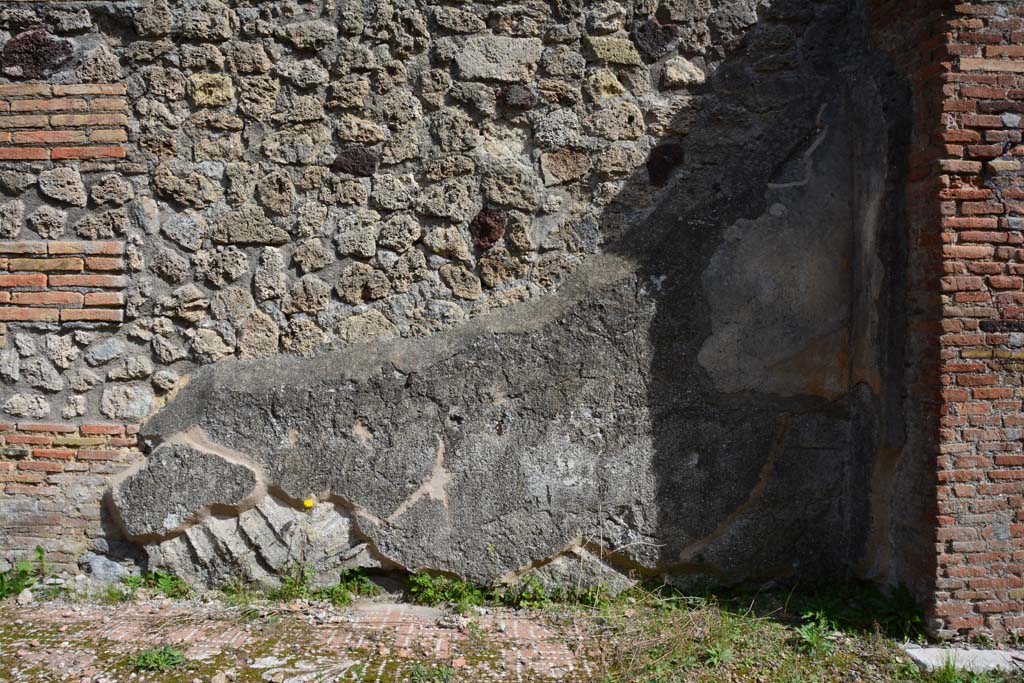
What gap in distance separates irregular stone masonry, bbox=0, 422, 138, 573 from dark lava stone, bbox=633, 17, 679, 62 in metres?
2.99

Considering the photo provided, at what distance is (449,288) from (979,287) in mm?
2237

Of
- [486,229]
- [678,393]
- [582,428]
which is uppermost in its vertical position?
[486,229]

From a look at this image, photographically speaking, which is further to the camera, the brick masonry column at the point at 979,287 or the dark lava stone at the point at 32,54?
the dark lava stone at the point at 32,54

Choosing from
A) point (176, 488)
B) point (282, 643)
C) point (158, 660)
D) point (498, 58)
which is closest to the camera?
point (158, 660)

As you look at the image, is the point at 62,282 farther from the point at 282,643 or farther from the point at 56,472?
the point at 282,643

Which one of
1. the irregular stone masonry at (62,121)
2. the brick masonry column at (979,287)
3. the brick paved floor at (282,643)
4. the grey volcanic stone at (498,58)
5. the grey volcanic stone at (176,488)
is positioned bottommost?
the brick paved floor at (282,643)

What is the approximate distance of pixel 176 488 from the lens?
3.17 m

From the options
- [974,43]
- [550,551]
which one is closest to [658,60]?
[974,43]

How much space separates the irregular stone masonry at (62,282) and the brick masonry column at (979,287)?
3607 mm

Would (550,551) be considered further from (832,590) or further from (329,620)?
(832,590)

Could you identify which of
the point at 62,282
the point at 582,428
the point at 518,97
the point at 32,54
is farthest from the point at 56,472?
the point at 518,97

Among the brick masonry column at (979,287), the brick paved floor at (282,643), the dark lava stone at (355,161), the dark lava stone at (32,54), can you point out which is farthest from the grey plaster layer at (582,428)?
the dark lava stone at (32,54)

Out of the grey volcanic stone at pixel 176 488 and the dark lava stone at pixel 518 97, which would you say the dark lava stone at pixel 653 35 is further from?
the grey volcanic stone at pixel 176 488

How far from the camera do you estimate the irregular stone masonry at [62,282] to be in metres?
3.21
